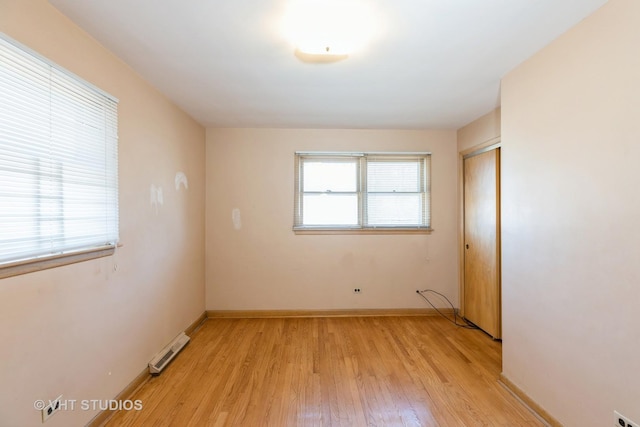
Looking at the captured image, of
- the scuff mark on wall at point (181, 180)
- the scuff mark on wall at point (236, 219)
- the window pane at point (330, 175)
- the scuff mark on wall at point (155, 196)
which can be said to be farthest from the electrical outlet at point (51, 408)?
the window pane at point (330, 175)

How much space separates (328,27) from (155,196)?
6.72ft

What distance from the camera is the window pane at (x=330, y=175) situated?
12.5 ft

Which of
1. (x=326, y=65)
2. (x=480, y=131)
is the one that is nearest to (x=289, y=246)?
(x=326, y=65)

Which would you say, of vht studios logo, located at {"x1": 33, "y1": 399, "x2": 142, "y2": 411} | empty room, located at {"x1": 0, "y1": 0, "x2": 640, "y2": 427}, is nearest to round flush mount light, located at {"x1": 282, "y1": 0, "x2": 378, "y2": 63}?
empty room, located at {"x1": 0, "y1": 0, "x2": 640, "y2": 427}

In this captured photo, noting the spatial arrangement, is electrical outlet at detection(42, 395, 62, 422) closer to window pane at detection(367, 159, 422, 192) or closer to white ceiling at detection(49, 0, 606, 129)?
white ceiling at detection(49, 0, 606, 129)

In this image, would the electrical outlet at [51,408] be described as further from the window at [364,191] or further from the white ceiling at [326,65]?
the window at [364,191]

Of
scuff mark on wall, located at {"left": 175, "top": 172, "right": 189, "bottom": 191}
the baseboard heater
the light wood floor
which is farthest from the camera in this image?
scuff mark on wall, located at {"left": 175, "top": 172, "right": 189, "bottom": 191}

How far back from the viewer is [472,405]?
2014mm

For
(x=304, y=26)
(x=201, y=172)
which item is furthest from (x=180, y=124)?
(x=304, y=26)

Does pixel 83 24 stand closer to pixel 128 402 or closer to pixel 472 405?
pixel 128 402

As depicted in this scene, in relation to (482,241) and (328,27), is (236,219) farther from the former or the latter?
(482,241)

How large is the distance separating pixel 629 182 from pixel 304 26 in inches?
76.7

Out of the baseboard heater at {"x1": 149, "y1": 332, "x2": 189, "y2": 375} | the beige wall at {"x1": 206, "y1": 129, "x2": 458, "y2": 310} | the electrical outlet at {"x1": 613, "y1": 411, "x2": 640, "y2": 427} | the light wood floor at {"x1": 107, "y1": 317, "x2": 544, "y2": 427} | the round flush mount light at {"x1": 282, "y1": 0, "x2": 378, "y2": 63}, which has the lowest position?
the light wood floor at {"x1": 107, "y1": 317, "x2": 544, "y2": 427}

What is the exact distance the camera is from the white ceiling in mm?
1508
